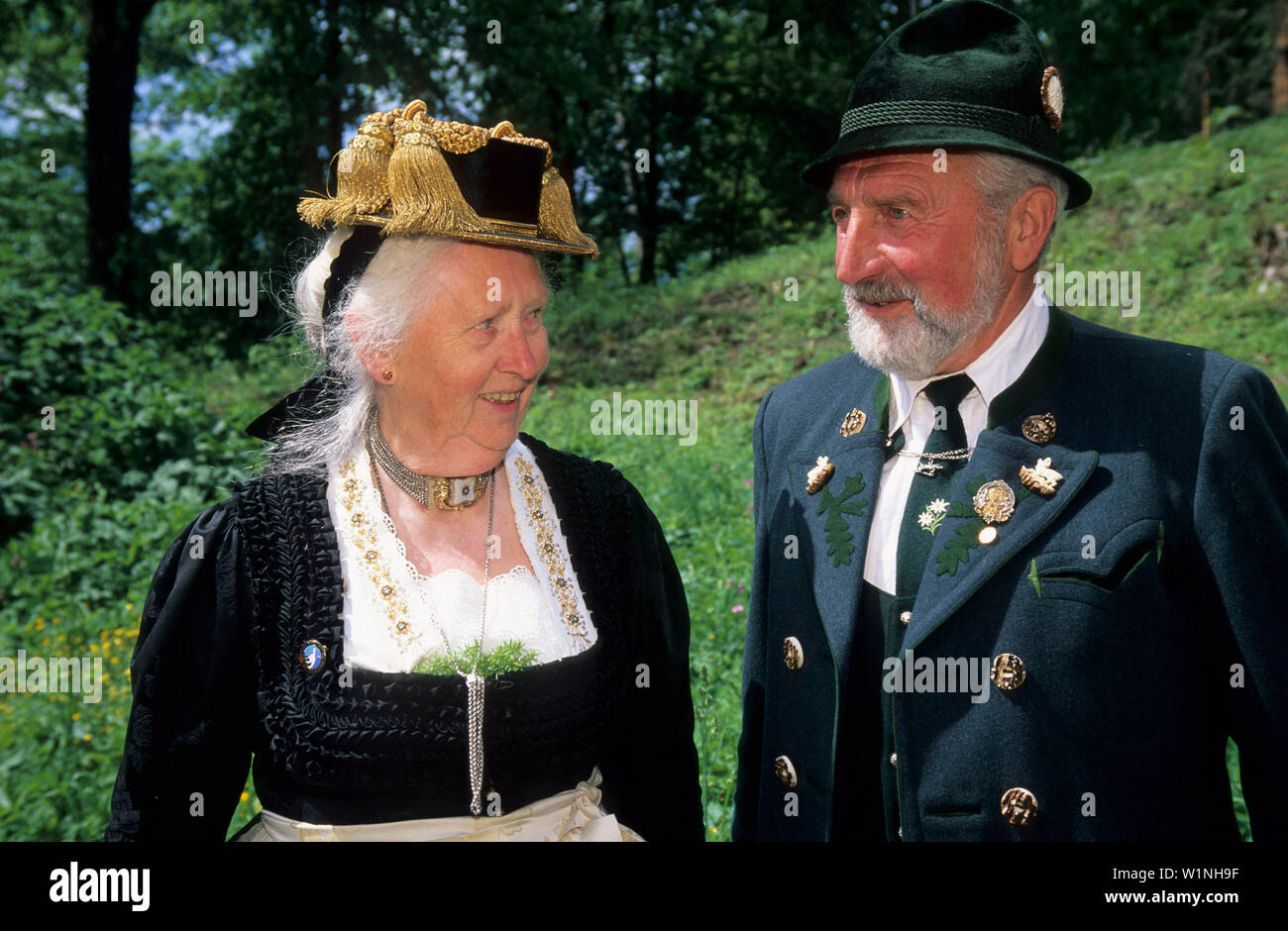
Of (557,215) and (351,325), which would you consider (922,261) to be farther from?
(351,325)

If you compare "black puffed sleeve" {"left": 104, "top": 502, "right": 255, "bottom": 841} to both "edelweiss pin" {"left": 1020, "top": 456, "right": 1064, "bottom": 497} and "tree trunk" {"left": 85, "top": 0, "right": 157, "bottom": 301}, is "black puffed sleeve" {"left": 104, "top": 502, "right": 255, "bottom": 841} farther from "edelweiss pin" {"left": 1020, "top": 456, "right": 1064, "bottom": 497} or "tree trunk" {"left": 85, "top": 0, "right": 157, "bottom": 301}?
"tree trunk" {"left": 85, "top": 0, "right": 157, "bottom": 301}

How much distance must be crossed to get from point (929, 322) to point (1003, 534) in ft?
1.50

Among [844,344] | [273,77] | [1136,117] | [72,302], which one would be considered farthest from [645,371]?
[1136,117]

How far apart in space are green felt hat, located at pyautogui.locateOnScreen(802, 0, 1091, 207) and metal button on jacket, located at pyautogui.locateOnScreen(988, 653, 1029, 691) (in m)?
1.00

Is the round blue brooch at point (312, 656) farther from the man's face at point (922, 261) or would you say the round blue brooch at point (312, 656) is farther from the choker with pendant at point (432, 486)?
the man's face at point (922, 261)

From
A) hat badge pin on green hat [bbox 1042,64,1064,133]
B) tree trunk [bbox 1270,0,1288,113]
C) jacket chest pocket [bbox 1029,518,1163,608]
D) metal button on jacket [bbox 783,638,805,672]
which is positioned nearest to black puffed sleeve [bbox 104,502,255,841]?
metal button on jacket [bbox 783,638,805,672]

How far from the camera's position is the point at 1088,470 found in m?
2.14

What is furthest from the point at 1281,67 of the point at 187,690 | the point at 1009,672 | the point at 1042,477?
the point at 187,690

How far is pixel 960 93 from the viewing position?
7.39 feet

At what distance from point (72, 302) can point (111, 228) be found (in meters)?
5.25

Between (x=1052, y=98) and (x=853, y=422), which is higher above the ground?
(x=1052, y=98)

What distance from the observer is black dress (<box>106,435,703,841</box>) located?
218cm

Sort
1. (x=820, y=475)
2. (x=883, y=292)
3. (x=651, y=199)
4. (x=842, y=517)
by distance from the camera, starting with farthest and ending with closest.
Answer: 1. (x=651, y=199)
2. (x=820, y=475)
3. (x=842, y=517)
4. (x=883, y=292)

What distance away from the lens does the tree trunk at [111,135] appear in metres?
13.0
